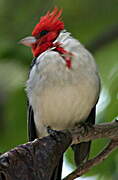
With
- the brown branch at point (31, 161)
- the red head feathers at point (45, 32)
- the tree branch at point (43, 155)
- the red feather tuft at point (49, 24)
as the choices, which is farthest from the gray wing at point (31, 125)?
the brown branch at point (31, 161)

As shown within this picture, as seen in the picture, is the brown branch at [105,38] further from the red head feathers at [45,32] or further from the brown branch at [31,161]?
the brown branch at [31,161]

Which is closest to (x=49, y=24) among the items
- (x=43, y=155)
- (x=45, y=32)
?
(x=45, y=32)

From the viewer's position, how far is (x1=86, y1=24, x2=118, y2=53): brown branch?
3674 mm

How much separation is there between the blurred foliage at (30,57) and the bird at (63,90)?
→ 79mm

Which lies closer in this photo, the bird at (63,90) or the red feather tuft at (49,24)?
the bird at (63,90)

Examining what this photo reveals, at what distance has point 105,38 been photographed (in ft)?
12.1

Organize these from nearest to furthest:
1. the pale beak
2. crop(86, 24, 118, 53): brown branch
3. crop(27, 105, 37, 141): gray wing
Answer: crop(86, 24, 118, 53): brown branch < crop(27, 105, 37, 141): gray wing < the pale beak

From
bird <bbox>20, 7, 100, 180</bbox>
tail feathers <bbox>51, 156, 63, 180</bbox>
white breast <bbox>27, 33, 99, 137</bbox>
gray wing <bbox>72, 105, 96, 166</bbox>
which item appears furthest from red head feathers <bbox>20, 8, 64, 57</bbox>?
tail feathers <bbox>51, 156, 63, 180</bbox>

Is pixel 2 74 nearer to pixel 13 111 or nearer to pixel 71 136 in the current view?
pixel 13 111

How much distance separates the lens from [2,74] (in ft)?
13.4

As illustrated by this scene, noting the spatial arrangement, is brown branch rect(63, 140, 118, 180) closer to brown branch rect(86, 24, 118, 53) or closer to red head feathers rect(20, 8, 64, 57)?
brown branch rect(86, 24, 118, 53)

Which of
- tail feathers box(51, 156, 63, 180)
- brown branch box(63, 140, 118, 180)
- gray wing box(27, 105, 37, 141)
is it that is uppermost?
gray wing box(27, 105, 37, 141)

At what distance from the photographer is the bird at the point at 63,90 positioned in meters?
3.77

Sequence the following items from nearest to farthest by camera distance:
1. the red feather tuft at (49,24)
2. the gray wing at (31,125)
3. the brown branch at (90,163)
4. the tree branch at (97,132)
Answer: the brown branch at (90,163) < the tree branch at (97,132) < the gray wing at (31,125) < the red feather tuft at (49,24)
